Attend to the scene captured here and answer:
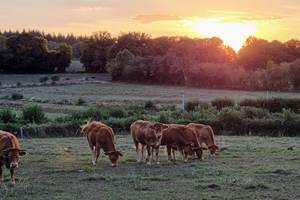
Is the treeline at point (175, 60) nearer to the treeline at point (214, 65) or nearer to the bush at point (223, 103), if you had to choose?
the treeline at point (214, 65)

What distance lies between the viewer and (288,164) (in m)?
24.0

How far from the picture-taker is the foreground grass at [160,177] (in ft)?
56.1

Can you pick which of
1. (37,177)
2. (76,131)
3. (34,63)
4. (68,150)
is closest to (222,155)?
(68,150)

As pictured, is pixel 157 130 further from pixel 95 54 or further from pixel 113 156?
pixel 95 54

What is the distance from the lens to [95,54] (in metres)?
149

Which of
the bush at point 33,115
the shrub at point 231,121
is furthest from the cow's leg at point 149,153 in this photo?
the bush at point 33,115

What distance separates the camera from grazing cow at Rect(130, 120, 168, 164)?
24.3 m

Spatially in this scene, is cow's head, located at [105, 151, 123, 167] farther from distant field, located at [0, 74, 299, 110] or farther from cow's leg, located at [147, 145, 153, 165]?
distant field, located at [0, 74, 299, 110]

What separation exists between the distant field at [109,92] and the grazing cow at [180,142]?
48.6 metres

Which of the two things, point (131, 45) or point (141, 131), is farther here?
point (131, 45)

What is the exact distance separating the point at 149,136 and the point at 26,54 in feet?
395

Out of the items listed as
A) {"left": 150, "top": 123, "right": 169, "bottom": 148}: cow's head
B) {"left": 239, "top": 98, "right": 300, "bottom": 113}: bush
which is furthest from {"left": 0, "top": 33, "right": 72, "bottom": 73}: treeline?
{"left": 150, "top": 123, "right": 169, "bottom": 148}: cow's head

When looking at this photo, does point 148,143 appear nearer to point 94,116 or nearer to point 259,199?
point 259,199

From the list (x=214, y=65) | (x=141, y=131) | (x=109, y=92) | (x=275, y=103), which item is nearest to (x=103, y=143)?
(x=141, y=131)
